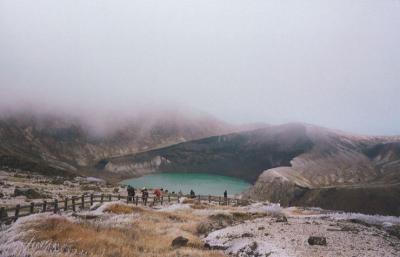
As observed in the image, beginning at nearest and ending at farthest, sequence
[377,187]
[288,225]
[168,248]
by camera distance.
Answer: [168,248], [288,225], [377,187]

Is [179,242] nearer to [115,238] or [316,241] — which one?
[115,238]

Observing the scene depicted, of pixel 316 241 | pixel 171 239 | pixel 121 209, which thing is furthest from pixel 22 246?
pixel 121 209

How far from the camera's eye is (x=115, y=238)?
64.8 ft

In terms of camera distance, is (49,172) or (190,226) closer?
(190,226)

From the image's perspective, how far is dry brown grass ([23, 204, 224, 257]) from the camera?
17.0m

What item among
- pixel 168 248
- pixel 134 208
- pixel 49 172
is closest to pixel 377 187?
pixel 49 172

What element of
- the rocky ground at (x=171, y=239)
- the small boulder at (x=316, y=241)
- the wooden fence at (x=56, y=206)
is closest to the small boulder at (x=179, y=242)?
the rocky ground at (x=171, y=239)

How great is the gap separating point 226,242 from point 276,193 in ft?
580

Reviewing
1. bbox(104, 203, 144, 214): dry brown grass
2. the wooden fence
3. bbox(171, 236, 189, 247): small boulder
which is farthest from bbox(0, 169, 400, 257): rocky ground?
the wooden fence

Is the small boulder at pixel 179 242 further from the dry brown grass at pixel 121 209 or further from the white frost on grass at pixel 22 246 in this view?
the dry brown grass at pixel 121 209

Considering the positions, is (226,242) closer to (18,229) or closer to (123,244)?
(123,244)

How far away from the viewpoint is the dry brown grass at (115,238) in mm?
17016

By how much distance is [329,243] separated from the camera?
21.0 m

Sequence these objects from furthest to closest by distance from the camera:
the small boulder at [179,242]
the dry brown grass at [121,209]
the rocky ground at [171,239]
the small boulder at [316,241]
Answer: the dry brown grass at [121,209] → the small boulder at [179,242] → the small boulder at [316,241] → the rocky ground at [171,239]
